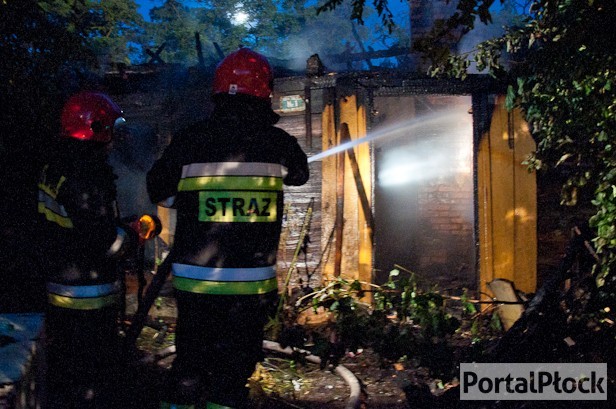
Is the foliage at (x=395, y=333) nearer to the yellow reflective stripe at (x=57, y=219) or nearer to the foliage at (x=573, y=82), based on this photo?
the foliage at (x=573, y=82)

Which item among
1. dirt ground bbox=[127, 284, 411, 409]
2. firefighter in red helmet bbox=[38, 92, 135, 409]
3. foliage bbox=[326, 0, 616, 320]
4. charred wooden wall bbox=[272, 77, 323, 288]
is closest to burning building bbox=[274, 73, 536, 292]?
charred wooden wall bbox=[272, 77, 323, 288]

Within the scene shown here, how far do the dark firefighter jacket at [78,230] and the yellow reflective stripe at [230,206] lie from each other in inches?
39.0

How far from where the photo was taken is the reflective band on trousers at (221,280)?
253 cm

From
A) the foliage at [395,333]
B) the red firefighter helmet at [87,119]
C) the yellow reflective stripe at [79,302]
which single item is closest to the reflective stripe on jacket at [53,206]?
the red firefighter helmet at [87,119]

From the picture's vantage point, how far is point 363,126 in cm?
728

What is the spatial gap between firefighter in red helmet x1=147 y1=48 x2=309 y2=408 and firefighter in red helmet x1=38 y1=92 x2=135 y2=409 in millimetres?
741

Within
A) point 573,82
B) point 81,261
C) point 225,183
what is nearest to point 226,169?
point 225,183

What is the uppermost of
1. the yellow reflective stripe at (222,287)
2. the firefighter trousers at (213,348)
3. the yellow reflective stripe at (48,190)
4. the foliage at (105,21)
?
the foliage at (105,21)

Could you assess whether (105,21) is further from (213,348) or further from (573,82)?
(213,348)

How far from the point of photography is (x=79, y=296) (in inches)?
130

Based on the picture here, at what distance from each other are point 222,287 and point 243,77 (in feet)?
3.78

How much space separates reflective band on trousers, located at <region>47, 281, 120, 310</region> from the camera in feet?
10.8

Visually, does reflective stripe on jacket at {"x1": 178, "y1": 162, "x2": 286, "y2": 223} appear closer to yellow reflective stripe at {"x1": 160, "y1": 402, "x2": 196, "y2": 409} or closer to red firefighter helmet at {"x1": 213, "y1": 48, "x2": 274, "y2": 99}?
red firefighter helmet at {"x1": 213, "y1": 48, "x2": 274, "y2": 99}

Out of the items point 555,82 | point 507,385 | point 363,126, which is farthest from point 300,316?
point 555,82
